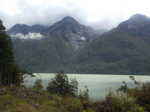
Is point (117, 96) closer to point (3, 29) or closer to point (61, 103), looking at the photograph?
point (61, 103)

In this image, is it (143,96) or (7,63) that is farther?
(7,63)

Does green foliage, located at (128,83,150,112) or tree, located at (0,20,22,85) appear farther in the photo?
tree, located at (0,20,22,85)

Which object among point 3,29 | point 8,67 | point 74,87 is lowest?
point 74,87

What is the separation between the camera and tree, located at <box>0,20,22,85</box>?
45.7 metres

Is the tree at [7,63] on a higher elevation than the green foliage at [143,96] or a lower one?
higher

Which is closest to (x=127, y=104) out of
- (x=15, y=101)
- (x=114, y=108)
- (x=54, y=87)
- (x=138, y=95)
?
(x=114, y=108)

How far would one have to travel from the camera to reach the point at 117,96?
394 inches

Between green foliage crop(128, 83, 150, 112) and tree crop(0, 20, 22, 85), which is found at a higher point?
tree crop(0, 20, 22, 85)

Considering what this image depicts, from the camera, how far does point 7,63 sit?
49344 millimetres

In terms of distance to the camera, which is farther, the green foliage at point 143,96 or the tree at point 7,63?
the tree at point 7,63

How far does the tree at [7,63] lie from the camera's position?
1799 inches

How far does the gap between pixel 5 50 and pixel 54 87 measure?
18.3 metres

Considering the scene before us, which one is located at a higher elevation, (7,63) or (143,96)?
(7,63)

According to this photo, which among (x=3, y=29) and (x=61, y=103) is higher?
(x=3, y=29)
